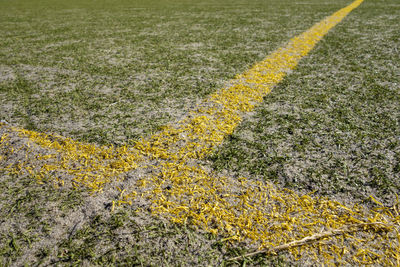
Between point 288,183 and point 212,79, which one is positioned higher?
point 212,79

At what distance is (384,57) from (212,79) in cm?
229

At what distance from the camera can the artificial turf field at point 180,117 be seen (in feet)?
4.13

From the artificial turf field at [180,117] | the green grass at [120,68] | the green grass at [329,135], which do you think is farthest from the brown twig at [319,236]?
the green grass at [120,68]

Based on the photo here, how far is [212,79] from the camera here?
3088mm

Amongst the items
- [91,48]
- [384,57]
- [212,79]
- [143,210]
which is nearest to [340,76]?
[384,57]

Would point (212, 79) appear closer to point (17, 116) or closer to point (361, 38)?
point (17, 116)

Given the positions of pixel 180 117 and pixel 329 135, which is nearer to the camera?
pixel 329 135

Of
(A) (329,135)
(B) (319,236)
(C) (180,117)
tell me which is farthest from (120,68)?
(B) (319,236)

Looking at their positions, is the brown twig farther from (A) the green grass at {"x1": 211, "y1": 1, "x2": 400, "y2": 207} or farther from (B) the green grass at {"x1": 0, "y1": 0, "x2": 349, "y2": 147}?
(B) the green grass at {"x1": 0, "y1": 0, "x2": 349, "y2": 147}

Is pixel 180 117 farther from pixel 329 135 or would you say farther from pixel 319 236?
pixel 319 236

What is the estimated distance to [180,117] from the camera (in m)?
2.29

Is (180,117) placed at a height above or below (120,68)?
below

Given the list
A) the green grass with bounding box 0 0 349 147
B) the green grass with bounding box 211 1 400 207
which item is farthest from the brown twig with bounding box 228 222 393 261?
the green grass with bounding box 0 0 349 147

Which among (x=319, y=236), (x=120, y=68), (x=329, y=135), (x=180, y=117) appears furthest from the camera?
(x=120, y=68)
